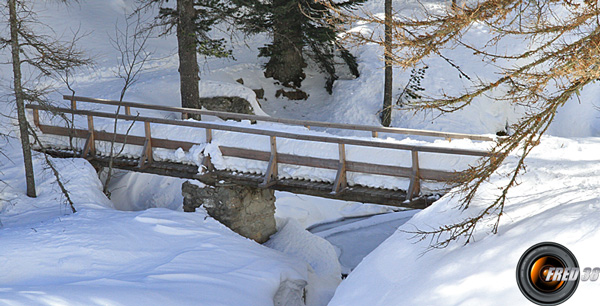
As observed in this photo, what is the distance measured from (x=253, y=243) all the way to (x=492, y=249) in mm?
6123

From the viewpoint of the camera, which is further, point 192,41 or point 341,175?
point 192,41

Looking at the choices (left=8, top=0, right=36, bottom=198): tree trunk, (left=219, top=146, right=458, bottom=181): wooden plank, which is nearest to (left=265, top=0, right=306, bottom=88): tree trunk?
(left=219, top=146, right=458, bottom=181): wooden plank

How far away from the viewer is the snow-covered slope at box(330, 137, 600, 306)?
4.05 metres

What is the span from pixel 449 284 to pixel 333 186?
4.61 meters

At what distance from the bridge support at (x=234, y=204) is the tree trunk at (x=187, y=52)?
396 centimetres

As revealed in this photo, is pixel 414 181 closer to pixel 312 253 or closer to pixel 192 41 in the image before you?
pixel 312 253

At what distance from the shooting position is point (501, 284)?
406 centimetres

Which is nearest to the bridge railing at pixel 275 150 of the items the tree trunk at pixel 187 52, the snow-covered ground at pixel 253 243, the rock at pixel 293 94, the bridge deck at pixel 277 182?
the bridge deck at pixel 277 182

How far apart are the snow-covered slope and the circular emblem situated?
7 cm

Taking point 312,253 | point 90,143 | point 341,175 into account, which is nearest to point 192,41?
point 90,143

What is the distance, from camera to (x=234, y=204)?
10.8 metres

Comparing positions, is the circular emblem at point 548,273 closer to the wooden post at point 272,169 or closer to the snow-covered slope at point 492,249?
the snow-covered slope at point 492,249

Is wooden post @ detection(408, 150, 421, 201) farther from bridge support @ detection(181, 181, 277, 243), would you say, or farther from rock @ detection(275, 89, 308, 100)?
rock @ detection(275, 89, 308, 100)

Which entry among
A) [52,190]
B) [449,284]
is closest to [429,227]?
[449,284]
